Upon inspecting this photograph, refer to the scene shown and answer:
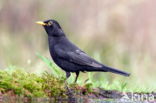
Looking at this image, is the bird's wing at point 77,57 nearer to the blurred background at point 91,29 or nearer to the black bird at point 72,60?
the black bird at point 72,60

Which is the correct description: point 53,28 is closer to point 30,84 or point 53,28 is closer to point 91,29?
point 30,84

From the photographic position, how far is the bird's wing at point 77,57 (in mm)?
10219

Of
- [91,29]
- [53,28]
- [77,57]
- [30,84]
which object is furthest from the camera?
[91,29]

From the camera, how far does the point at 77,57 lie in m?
10.3

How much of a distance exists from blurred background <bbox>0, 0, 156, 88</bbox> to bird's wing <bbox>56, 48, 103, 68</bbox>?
2.28 m

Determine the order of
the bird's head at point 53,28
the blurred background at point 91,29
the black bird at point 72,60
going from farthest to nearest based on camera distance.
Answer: the blurred background at point 91,29 → the bird's head at point 53,28 → the black bird at point 72,60

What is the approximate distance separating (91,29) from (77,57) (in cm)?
312

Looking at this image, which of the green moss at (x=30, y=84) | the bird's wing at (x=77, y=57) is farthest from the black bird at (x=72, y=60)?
→ the green moss at (x=30, y=84)

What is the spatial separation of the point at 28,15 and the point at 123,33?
1920 mm

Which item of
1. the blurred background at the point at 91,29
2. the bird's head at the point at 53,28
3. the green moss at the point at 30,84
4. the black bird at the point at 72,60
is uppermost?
the blurred background at the point at 91,29

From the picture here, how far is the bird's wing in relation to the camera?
33.5ft

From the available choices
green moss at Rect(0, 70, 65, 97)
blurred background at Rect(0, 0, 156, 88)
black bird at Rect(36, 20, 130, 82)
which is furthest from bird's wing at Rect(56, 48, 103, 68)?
blurred background at Rect(0, 0, 156, 88)

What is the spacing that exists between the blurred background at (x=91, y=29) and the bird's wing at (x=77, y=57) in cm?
228

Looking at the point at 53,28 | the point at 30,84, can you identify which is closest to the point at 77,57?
the point at 53,28
